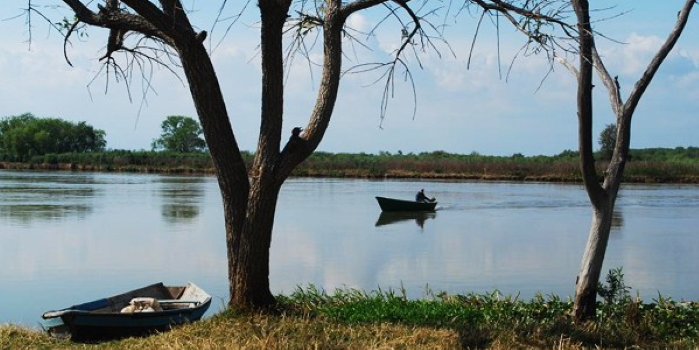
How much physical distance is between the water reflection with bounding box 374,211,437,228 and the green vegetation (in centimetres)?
1522

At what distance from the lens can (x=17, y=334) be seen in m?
7.39

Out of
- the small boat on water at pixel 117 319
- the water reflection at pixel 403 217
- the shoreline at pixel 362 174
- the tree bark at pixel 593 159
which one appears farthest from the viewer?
the shoreline at pixel 362 174

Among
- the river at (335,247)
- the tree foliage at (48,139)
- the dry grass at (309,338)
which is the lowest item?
the river at (335,247)

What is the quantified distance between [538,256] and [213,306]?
27.0 ft

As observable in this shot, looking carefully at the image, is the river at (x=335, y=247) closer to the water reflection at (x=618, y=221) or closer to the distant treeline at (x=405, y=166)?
the water reflection at (x=618, y=221)

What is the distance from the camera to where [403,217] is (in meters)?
26.0

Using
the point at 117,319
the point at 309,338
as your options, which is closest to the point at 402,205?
the point at 117,319

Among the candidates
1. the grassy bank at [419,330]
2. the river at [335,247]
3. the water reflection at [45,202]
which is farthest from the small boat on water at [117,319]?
the water reflection at [45,202]

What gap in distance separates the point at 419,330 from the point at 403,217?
19534mm

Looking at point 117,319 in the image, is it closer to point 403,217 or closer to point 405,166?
point 403,217

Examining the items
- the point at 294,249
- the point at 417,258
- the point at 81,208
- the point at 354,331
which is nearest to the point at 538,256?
the point at 417,258

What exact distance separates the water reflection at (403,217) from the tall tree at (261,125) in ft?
53.7

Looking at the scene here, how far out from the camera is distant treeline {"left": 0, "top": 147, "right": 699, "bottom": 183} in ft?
168

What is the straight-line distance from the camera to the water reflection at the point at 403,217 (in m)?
24.2
